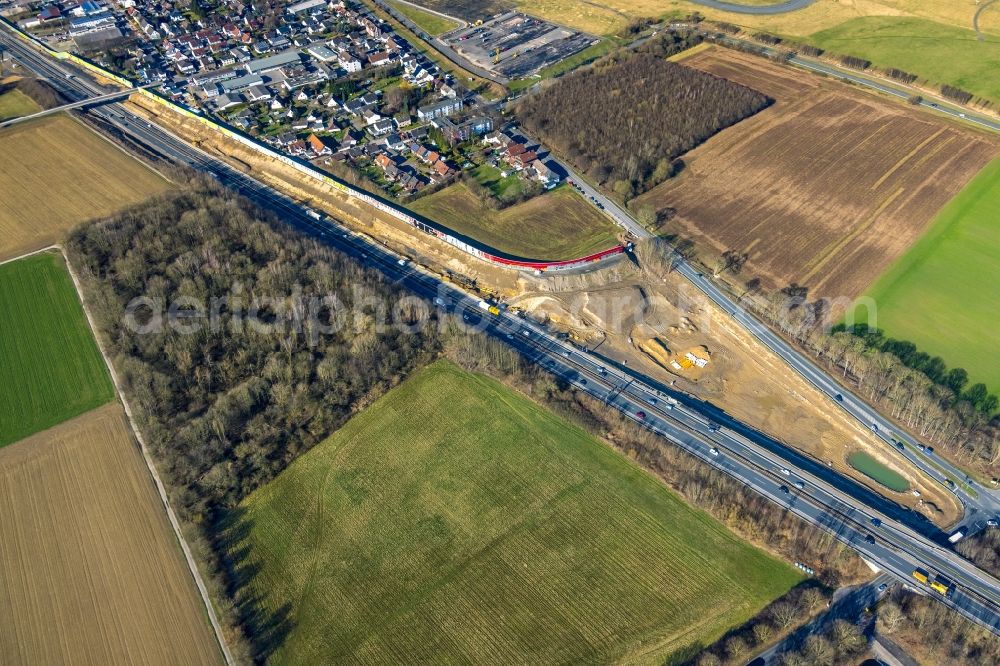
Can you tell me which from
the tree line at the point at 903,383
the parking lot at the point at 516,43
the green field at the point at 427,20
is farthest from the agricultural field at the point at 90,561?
the green field at the point at 427,20

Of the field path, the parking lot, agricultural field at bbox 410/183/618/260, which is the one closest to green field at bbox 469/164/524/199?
agricultural field at bbox 410/183/618/260

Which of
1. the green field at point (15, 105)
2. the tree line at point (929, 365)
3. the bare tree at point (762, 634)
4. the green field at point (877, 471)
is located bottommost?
the bare tree at point (762, 634)

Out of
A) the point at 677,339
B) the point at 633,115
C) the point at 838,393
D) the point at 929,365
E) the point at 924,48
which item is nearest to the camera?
the point at 838,393

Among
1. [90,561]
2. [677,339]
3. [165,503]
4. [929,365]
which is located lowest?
[90,561]

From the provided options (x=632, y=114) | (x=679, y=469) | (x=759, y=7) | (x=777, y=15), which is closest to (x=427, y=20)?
(x=632, y=114)

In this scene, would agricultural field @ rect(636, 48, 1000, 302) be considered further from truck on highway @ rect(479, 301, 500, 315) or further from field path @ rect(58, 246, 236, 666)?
field path @ rect(58, 246, 236, 666)

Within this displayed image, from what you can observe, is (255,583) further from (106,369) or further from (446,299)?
(446,299)

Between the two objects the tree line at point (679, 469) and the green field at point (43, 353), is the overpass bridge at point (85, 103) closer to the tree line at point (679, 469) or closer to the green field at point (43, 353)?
the green field at point (43, 353)

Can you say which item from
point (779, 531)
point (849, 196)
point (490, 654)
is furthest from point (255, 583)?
point (849, 196)

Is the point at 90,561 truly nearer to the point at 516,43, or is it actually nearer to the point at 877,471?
the point at 877,471
